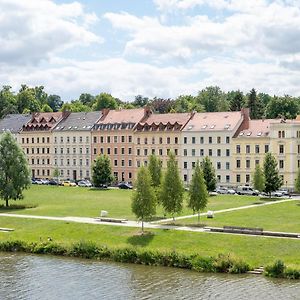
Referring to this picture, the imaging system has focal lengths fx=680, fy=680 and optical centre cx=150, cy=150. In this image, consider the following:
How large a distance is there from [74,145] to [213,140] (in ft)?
102

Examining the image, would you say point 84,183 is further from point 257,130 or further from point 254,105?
point 254,105

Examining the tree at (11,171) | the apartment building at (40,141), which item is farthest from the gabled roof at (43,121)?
the tree at (11,171)

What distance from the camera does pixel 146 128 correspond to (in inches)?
4781

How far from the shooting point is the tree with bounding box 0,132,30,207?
3290 inches

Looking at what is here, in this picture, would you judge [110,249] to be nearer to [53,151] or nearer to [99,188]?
[99,188]

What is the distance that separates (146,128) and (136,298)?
7860 centimetres

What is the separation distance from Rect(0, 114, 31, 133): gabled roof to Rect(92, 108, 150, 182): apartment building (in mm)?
19832

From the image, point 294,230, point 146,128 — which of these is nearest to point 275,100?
point 146,128

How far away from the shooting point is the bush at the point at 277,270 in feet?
159

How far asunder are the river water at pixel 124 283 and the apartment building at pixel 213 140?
58794 millimetres

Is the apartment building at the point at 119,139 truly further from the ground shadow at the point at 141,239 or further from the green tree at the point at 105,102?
the ground shadow at the point at 141,239

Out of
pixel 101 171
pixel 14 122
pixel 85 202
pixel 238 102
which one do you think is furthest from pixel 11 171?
pixel 238 102

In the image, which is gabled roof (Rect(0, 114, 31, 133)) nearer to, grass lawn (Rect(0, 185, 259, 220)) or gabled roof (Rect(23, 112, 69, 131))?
gabled roof (Rect(23, 112, 69, 131))

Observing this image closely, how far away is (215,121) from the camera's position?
114125 millimetres
